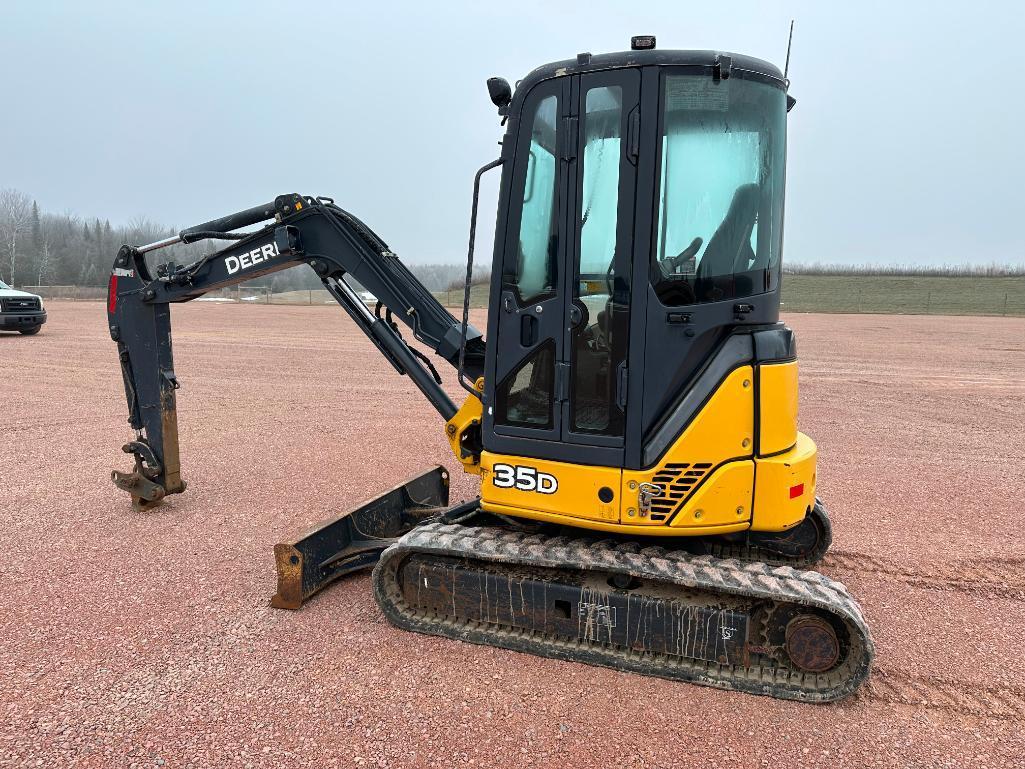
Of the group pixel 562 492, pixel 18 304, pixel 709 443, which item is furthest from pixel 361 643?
pixel 18 304

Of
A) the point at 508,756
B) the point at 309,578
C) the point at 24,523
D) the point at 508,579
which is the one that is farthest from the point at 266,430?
the point at 508,756

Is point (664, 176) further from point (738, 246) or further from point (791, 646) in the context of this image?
point (791, 646)

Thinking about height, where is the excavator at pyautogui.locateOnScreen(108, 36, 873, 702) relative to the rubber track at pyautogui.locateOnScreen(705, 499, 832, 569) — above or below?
above

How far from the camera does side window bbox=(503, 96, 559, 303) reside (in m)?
3.96

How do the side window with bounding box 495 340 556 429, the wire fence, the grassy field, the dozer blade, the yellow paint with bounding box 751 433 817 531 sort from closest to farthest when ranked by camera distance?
the yellow paint with bounding box 751 433 817 531, the side window with bounding box 495 340 556 429, the dozer blade, the grassy field, the wire fence

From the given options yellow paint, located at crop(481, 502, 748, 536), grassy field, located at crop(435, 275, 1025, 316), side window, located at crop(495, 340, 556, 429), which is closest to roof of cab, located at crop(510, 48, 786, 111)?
side window, located at crop(495, 340, 556, 429)

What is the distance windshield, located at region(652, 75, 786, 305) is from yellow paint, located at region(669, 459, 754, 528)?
97 centimetres

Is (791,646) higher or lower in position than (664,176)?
lower

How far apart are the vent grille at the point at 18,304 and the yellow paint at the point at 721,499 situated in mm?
23729

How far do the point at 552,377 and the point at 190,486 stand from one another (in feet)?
16.4

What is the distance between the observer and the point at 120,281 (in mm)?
6137

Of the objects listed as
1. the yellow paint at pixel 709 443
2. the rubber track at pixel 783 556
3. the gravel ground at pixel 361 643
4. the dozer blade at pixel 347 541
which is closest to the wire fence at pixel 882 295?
the gravel ground at pixel 361 643

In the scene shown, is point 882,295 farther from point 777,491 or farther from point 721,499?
point 721,499

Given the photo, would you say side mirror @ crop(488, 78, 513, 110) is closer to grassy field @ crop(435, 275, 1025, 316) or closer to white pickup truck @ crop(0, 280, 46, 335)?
white pickup truck @ crop(0, 280, 46, 335)
